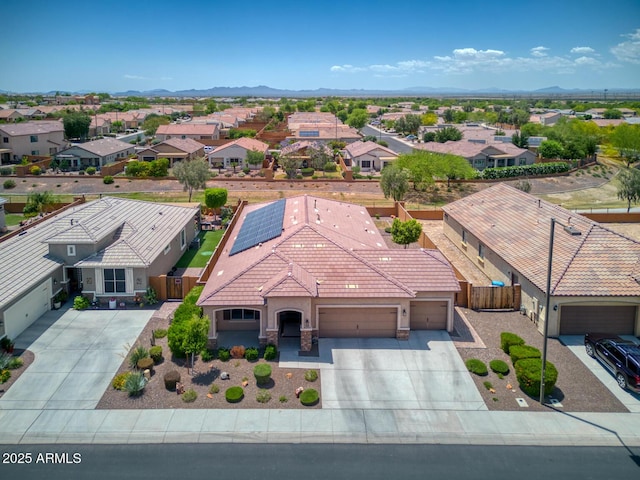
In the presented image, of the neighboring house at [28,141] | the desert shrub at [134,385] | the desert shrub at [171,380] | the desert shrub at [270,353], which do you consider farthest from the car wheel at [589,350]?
the neighboring house at [28,141]

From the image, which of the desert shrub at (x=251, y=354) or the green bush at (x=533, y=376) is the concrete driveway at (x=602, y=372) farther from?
the desert shrub at (x=251, y=354)

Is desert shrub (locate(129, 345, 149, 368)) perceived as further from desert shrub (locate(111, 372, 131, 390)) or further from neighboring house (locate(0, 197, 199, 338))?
neighboring house (locate(0, 197, 199, 338))

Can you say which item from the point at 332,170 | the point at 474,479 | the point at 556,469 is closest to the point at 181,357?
the point at 474,479

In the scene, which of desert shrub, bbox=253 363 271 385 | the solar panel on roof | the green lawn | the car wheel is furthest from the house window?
the car wheel

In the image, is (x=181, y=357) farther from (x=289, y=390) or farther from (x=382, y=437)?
(x=382, y=437)

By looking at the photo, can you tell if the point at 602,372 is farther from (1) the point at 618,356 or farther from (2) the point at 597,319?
(2) the point at 597,319
